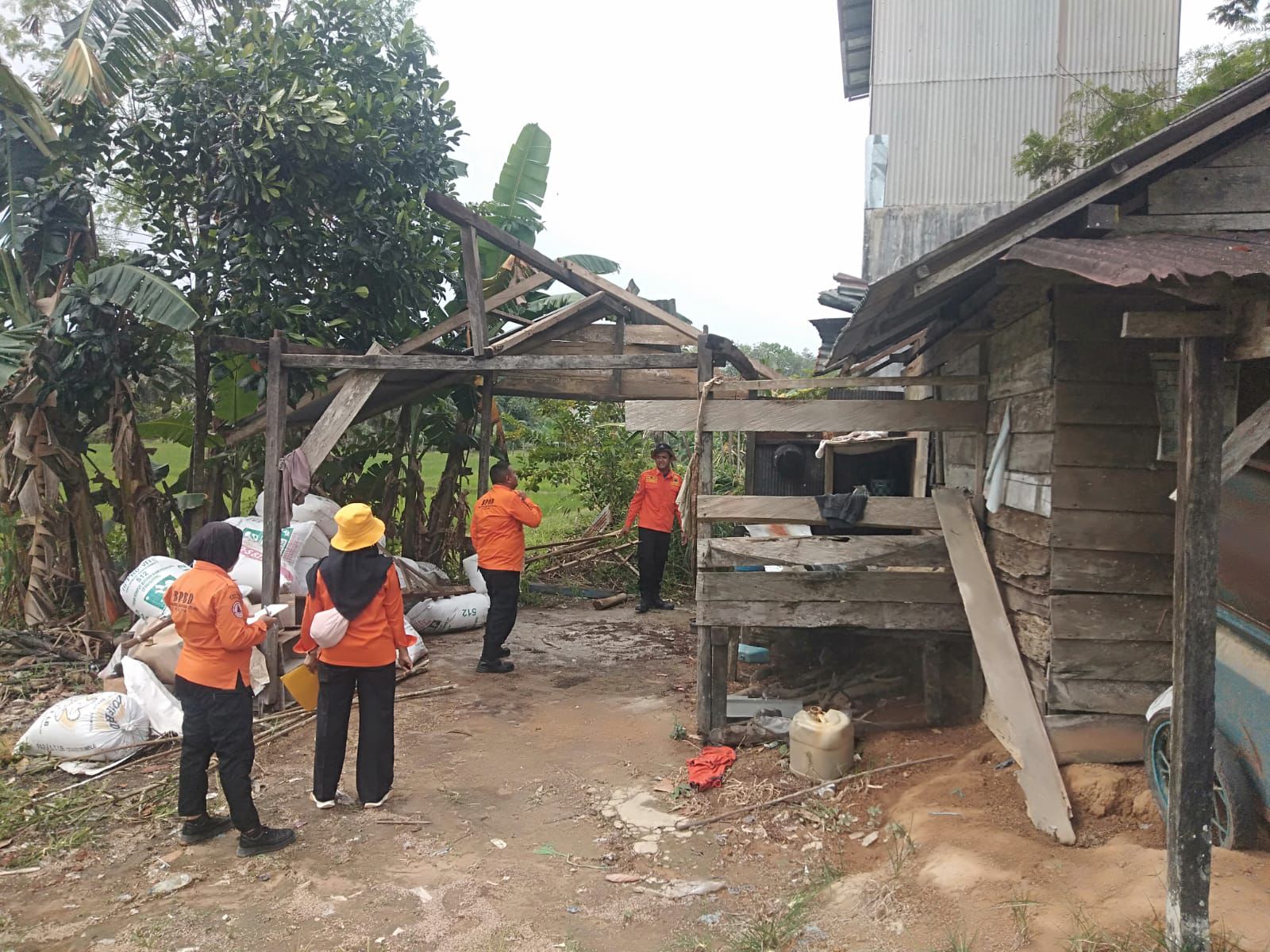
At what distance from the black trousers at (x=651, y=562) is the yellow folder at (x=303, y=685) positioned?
532cm

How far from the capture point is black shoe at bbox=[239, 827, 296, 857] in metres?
4.26

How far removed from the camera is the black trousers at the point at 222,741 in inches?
166

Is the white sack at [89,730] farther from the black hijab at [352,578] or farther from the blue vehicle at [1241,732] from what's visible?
the blue vehicle at [1241,732]

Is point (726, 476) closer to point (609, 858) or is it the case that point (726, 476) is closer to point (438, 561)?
point (438, 561)

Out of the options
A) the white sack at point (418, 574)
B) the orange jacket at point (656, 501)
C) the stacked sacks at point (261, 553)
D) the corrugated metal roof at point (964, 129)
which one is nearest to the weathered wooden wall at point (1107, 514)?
the stacked sacks at point (261, 553)

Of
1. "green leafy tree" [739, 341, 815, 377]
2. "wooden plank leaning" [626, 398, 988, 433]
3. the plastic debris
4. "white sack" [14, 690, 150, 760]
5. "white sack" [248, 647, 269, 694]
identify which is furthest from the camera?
"green leafy tree" [739, 341, 815, 377]

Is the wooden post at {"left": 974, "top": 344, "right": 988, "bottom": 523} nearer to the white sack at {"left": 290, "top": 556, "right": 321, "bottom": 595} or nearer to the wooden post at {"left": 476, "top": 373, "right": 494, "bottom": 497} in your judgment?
the white sack at {"left": 290, "top": 556, "right": 321, "bottom": 595}

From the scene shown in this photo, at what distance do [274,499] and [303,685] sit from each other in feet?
6.67

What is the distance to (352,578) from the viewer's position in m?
4.64

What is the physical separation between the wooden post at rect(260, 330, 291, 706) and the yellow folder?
159 centimetres

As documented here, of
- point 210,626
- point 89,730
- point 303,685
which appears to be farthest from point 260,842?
point 89,730

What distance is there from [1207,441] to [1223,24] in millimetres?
10090

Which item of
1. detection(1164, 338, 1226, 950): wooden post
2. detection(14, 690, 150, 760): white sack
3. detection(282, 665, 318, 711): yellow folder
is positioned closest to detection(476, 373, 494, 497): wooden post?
detection(14, 690, 150, 760): white sack

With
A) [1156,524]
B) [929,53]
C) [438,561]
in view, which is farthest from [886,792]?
[929,53]
